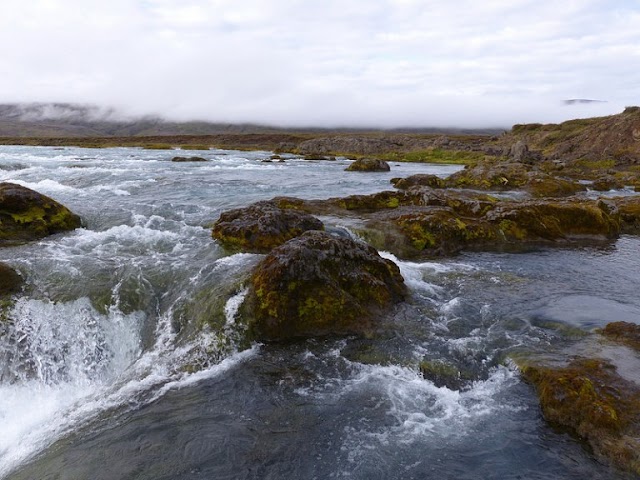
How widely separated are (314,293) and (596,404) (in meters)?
7.06

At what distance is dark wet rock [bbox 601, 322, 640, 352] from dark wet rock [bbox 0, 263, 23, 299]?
16737 millimetres

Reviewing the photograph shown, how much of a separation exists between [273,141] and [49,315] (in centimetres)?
14237

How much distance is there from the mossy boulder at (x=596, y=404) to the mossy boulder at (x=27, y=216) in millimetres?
19257

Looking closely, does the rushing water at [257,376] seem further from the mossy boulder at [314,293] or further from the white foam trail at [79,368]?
the mossy boulder at [314,293]

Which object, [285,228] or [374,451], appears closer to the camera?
[374,451]

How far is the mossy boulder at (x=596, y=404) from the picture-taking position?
26.0 feet

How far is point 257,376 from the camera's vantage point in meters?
10.7

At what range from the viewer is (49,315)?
12680 mm

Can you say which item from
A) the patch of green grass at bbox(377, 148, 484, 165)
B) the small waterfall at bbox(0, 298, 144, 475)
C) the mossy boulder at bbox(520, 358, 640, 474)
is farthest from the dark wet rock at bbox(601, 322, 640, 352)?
the patch of green grass at bbox(377, 148, 484, 165)

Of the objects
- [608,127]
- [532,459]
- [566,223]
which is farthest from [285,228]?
[608,127]

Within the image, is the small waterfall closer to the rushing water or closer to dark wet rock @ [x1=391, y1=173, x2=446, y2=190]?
the rushing water

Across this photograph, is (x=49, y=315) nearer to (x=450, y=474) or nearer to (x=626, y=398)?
(x=450, y=474)

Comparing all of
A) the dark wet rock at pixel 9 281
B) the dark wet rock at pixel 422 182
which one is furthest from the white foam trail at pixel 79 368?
the dark wet rock at pixel 422 182

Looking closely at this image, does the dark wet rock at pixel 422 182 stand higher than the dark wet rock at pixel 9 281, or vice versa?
the dark wet rock at pixel 422 182
